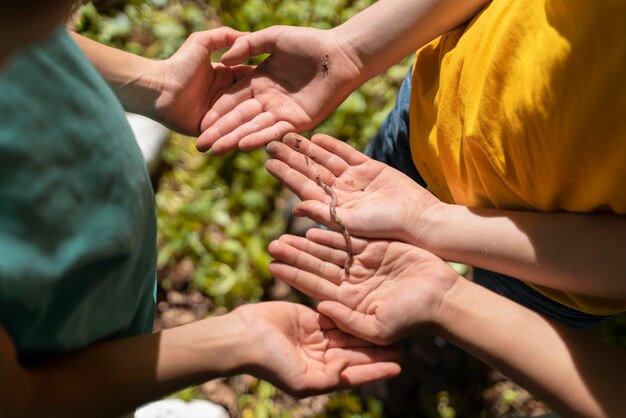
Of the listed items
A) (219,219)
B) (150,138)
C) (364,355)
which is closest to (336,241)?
(364,355)

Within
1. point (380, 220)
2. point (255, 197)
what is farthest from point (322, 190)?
point (255, 197)

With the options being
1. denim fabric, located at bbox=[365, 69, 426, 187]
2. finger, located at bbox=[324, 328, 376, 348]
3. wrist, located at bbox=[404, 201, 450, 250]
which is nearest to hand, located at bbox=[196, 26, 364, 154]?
denim fabric, located at bbox=[365, 69, 426, 187]

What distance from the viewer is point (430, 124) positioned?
1355 millimetres

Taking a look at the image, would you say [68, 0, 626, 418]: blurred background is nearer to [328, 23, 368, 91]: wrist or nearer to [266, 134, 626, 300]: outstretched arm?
[266, 134, 626, 300]: outstretched arm

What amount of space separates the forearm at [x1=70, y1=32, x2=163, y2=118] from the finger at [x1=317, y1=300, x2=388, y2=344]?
642 millimetres

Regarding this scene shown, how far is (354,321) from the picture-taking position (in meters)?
1.30

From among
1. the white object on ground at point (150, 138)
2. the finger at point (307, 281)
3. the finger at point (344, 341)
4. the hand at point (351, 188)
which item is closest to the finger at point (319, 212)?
the hand at point (351, 188)

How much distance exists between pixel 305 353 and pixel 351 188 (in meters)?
0.41

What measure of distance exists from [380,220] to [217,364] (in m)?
0.47

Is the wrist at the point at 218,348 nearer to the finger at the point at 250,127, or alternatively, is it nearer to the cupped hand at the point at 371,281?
the cupped hand at the point at 371,281

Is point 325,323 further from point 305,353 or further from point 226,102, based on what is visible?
point 226,102

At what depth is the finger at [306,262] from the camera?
1.38 m

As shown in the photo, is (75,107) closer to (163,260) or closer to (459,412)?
(163,260)

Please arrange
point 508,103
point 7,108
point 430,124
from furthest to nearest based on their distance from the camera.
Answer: point 430,124
point 508,103
point 7,108
